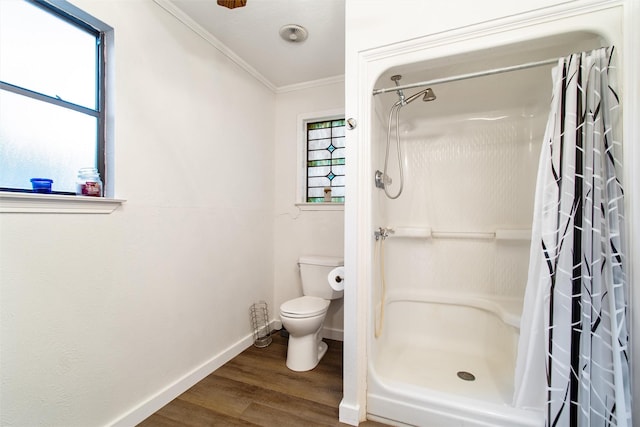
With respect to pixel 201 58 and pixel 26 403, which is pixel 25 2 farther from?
pixel 26 403

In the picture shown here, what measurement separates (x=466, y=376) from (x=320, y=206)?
1604mm

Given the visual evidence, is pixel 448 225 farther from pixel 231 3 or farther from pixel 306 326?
pixel 231 3

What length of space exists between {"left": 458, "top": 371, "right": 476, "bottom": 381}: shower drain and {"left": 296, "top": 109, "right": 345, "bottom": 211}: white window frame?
1.44m

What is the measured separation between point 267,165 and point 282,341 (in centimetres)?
158

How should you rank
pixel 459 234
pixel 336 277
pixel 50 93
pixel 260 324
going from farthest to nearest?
1. pixel 260 324
2. pixel 459 234
3. pixel 336 277
4. pixel 50 93

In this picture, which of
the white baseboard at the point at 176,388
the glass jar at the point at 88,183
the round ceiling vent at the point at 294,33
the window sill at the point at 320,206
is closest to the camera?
the glass jar at the point at 88,183

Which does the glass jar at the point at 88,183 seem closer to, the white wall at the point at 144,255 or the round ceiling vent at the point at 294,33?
the white wall at the point at 144,255

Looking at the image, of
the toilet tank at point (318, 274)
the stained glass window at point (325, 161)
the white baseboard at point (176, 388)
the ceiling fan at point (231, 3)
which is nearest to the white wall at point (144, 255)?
the white baseboard at point (176, 388)

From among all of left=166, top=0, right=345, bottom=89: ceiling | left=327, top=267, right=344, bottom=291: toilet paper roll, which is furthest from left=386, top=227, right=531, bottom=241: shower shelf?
left=166, top=0, right=345, bottom=89: ceiling

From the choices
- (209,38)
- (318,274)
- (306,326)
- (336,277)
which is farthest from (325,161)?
(306,326)

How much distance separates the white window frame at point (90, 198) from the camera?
1.04m

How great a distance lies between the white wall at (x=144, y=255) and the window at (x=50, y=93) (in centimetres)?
10

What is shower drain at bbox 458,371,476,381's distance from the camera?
1.63 m

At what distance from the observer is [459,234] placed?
207 centimetres
